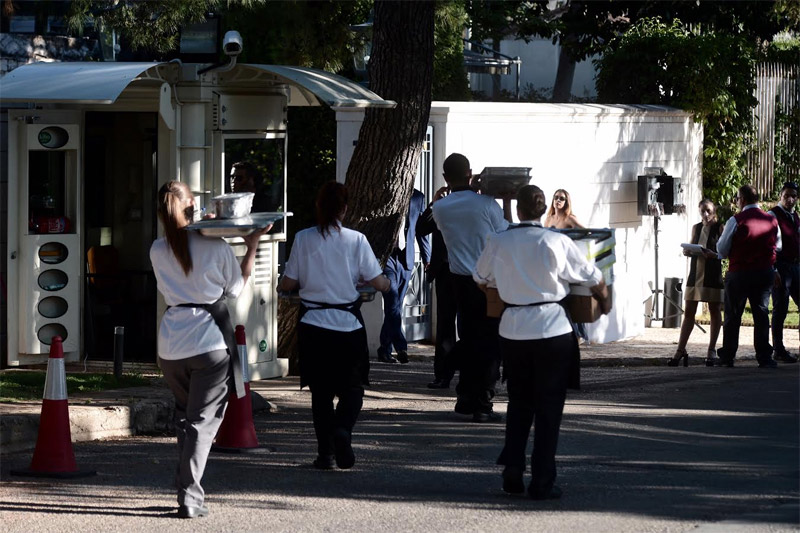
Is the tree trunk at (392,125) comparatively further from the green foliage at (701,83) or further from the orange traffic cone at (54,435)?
the green foliage at (701,83)

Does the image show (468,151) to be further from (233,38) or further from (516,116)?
(233,38)

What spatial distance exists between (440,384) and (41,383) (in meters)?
3.39

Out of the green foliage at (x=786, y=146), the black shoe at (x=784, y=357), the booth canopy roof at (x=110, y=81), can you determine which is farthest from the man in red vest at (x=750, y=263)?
the green foliage at (x=786, y=146)

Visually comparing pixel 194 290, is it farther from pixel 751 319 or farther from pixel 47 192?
pixel 751 319

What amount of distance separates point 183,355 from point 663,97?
13731 millimetres

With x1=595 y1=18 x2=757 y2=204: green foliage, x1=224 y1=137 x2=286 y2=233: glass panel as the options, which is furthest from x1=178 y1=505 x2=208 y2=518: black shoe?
x1=595 y1=18 x2=757 y2=204: green foliage

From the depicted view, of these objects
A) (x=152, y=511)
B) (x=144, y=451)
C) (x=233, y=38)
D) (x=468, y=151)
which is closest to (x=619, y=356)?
(x=468, y=151)

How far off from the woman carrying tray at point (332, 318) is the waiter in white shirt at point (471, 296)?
5.94 feet

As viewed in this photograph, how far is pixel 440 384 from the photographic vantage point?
1173cm

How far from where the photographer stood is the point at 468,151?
591 inches

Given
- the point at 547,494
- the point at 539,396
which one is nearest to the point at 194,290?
the point at 539,396

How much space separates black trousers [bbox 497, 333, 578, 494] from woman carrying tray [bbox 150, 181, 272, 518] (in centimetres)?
161

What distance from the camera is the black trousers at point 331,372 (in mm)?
8094

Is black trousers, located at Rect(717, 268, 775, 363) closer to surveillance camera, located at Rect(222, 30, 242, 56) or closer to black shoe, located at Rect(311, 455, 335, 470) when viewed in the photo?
surveillance camera, located at Rect(222, 30, 242, 56)
